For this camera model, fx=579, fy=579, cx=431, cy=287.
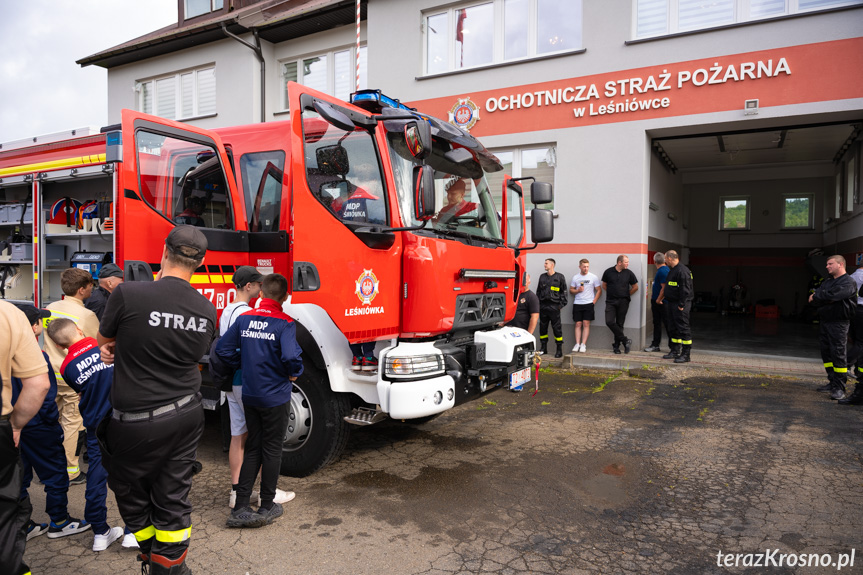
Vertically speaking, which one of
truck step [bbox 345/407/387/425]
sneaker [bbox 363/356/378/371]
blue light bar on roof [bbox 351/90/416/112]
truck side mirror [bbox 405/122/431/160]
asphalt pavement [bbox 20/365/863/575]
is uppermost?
blue light bar on roof [bbox 351/90/416/112]

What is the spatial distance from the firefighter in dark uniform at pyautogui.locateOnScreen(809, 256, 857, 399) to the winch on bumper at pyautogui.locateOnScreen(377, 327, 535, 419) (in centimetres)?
447

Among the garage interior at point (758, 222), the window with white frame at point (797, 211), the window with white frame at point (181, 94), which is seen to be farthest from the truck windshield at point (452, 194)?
the window with white frame at point (797, 211)

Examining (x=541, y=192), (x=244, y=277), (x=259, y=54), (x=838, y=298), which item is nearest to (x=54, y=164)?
(x=244, y=277)

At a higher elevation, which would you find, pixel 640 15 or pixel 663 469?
pixel 640 15

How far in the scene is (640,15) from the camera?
411 inches

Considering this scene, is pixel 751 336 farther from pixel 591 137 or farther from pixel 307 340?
pixel 307 340

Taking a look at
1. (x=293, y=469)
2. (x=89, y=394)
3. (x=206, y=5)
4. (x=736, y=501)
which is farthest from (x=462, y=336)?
(x=206, y=5)

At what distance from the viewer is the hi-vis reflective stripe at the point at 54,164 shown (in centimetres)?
522

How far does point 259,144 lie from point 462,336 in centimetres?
256

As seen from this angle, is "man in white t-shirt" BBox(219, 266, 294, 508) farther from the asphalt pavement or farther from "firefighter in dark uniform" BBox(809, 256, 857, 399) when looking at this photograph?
"firefighter in dark uniform" BBox(809, 256, 857, 399)

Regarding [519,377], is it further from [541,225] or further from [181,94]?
[181,94]

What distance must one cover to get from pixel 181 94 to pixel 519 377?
592 inches

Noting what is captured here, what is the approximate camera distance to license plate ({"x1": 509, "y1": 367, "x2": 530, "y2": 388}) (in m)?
5.06

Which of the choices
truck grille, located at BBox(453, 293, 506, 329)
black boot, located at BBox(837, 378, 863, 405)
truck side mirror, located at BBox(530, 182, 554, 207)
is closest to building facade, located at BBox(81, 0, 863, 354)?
black boot, located at BBox(837, 378, 863, 405)
